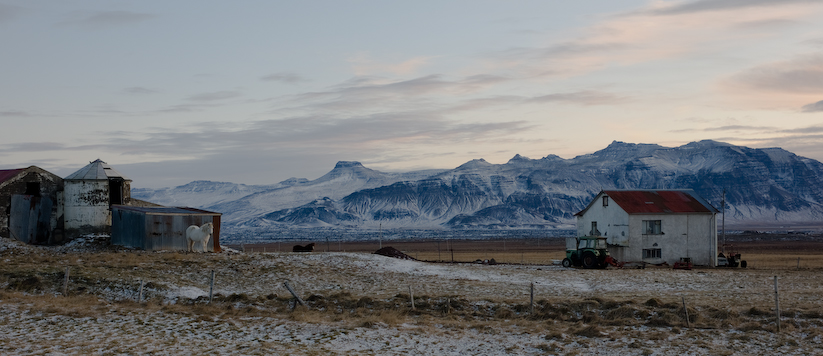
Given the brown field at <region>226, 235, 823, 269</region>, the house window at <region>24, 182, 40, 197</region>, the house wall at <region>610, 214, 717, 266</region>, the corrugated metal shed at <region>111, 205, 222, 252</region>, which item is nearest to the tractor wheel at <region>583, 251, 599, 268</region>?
the brown field at <region>226, 235, 823, 269</region>

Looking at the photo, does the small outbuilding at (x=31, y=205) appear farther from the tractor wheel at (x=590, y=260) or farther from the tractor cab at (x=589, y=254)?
the tractor wheel at (x=590, y=260)

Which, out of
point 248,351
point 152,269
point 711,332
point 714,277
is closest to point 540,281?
point 714,277

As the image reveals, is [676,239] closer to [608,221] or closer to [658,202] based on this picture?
[658,202]

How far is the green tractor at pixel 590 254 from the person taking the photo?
51.6 meters

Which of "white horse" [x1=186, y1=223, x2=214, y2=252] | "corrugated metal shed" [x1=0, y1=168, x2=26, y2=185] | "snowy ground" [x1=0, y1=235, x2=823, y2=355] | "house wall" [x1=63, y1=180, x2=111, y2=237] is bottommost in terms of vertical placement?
"snowy ground" [x1=0, y1=235, x2=823, y2=355]

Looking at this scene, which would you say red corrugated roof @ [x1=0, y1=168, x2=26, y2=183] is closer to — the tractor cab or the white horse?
the white horse

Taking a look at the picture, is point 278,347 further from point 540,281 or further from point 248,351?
point 540,281

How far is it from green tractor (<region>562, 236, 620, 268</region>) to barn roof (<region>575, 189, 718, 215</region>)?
6776 mm

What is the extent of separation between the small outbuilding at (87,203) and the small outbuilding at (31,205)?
1298 millimetres

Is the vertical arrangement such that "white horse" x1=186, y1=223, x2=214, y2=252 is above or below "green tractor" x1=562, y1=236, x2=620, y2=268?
above

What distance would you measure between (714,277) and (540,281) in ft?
41.8

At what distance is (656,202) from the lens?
198ft

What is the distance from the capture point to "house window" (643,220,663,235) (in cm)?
5812

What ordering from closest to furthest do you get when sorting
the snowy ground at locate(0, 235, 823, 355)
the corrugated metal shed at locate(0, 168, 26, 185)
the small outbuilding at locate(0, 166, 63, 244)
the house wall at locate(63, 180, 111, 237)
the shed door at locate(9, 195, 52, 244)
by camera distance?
the snowy ground at locate(0, 235, 823, 355), the small outbuilding at locate(0, 166, 63, 244), the shed door at locate(9, 195, 52, 244), the corrugated metal shed at locate(0, 168, 26, 185), the house wall at locate(63, 180, 111, 237)
